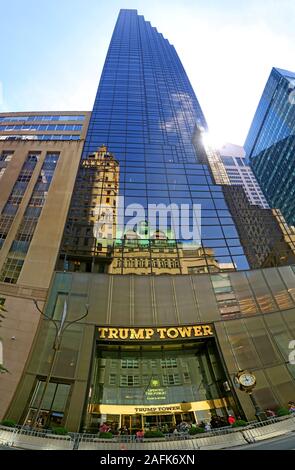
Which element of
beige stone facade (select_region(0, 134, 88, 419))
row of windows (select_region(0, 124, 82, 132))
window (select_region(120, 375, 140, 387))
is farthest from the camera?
row of windows (select_region(0, 124, 82, 132))

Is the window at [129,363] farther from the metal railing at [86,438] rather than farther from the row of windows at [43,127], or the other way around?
the row of windows at [43,127]

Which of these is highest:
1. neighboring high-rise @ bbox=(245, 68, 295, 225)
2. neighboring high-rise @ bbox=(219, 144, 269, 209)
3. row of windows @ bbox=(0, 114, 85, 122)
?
neighboring high-rise @ bbox=(219, 144, 269, 209)

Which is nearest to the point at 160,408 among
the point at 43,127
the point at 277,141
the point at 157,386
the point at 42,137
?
the point at 157,386

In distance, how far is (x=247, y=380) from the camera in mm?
19656

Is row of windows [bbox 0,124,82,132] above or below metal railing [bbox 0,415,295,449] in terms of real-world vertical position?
above

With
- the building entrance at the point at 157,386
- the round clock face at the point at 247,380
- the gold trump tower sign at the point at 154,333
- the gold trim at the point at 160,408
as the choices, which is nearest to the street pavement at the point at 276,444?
the round clock face at the point at 247,380

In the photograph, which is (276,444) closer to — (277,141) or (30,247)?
(30,247)

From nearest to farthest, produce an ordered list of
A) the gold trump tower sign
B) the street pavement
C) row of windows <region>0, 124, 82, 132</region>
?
the street pavement, the gold trump tower sign, row of windows <region>0, 124, 82, 132</region>

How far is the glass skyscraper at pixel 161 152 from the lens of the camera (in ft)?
102

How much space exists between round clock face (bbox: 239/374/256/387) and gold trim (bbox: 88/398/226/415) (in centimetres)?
301

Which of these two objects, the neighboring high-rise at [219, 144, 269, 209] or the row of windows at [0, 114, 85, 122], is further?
the neighboring high-rise at [219, 144, 269, 209]

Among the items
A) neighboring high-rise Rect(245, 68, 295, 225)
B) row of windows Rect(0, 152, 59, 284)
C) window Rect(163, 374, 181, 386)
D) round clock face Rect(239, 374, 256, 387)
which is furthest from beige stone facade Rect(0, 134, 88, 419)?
neighboring high-rise Rect(245, 68, 295, 225)

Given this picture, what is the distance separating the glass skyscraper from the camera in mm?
31078

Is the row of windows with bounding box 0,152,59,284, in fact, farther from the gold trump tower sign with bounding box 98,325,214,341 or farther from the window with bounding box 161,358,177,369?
the window with bounding box 161,358,177,369
